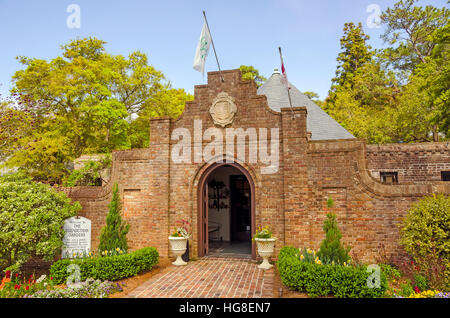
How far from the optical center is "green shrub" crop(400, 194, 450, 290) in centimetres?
640

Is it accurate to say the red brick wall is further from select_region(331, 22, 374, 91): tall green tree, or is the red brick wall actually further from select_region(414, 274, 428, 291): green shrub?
select_region(331, 22, 374, 91): tall green tree

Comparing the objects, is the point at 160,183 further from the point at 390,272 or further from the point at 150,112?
the point at 150,112

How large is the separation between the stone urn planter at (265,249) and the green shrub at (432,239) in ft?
11.2

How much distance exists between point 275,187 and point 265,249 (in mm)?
1933

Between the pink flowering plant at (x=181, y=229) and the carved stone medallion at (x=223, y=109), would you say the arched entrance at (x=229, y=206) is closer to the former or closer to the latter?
the pink flowering plant at (x=181, y=229)

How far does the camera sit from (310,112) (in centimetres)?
1308

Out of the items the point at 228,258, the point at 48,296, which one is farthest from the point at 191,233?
the point at 48,296

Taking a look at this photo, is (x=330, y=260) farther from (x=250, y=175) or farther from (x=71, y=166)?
(x=71, y=166)

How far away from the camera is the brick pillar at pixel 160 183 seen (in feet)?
31.3

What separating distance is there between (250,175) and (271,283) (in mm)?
3428

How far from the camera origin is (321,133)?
39.3 ft

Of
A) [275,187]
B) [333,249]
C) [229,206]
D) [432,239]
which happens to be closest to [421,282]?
[432,239]

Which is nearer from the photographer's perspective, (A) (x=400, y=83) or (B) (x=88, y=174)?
(B) (x=88, y=174)

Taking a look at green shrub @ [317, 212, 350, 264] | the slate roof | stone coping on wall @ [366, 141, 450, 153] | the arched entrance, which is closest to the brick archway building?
the slate roof
